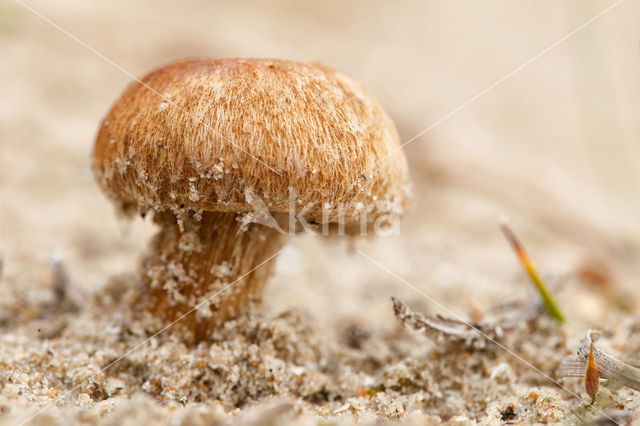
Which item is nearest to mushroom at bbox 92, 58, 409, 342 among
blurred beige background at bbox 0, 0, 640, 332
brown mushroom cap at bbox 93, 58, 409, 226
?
brown mushroom cap at bbox 93, 58, 409, 226

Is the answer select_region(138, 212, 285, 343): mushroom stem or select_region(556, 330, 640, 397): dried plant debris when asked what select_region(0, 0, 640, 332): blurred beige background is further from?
select_region(556, 330, 640, 397): dried plant debris

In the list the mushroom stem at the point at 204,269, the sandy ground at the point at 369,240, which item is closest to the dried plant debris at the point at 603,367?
the sandy ground at the point at 369,240

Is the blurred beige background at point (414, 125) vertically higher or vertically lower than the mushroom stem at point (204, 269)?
higher

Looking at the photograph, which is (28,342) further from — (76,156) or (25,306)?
(76,156)

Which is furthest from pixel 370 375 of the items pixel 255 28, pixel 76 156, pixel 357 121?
pixel 255 28

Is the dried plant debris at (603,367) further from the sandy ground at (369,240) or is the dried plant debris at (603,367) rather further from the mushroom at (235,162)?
the mushroom at (235,162)

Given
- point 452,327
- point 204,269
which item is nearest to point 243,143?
point 204,269
